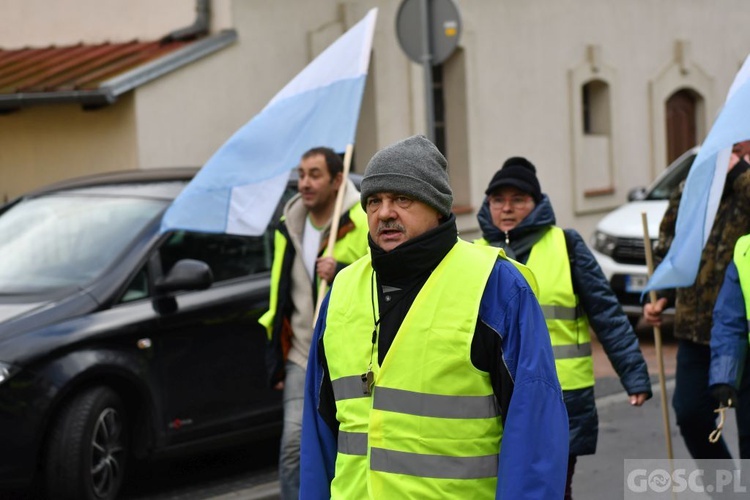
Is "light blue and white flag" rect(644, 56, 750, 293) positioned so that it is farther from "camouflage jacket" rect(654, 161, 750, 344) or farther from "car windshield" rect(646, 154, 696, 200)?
"car windshield" rect(646, 154, 696, 200)

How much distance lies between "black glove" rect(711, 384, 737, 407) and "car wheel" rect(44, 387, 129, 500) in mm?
3132

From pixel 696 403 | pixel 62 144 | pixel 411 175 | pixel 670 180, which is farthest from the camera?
pixel 670 180

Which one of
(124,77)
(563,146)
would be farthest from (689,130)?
(124,77)

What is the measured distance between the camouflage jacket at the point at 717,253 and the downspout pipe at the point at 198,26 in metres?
7.81

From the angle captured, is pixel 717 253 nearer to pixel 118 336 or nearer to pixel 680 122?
pixel 118 336

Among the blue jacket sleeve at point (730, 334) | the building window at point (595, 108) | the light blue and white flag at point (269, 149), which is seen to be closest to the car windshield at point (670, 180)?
the building window at point (595, 108)

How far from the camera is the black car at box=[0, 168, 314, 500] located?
680 cm

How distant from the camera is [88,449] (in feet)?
22.6

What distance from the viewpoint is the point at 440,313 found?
11.3ft

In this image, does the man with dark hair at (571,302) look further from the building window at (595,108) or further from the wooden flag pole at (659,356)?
the building window at (595,108)

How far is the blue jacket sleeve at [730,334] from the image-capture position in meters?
5.49

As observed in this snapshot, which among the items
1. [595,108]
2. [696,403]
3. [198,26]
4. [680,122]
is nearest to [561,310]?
[696,403]

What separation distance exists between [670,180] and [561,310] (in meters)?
9.06

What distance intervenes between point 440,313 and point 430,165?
0.39 metres
